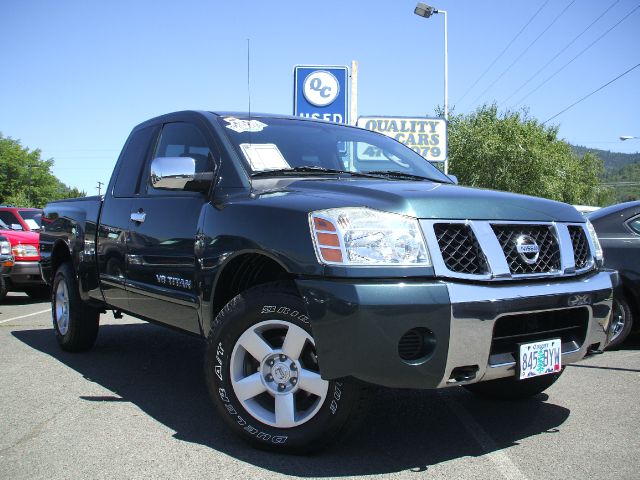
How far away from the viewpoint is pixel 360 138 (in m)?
4.80

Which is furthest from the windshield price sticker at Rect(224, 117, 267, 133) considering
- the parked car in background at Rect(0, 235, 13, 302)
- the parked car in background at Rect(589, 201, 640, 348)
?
the parked car in background at Rect(0, 235, 13, 302)

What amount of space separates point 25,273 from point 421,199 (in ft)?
29.7

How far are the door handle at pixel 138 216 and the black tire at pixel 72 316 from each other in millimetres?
1541

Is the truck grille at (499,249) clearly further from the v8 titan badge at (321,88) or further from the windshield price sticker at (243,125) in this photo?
the v8 titan badge at (321,88)

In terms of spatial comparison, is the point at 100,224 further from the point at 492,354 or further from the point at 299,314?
the point at 492,354

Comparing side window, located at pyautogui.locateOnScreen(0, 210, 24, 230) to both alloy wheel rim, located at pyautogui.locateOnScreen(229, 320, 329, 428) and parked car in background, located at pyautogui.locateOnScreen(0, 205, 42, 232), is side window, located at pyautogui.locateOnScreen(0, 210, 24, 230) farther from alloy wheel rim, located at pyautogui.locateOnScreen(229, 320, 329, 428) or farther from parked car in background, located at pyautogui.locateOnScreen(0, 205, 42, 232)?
alloy wheel rim, located at pyautogui.locateOnScreen(229, 320, 329, 428)

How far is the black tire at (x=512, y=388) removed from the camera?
4.20m

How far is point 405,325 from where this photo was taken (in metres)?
2.79

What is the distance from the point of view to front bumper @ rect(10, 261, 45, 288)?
1037 centimetres

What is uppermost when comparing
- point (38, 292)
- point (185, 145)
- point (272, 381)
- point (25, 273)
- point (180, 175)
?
point (185, 145)

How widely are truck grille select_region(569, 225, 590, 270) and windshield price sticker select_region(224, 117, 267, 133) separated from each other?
6.63 feet

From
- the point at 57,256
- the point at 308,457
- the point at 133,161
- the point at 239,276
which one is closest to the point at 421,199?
the point at 239,276

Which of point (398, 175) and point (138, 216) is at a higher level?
point (398, 175)

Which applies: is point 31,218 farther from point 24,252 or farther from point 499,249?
point 499,249
